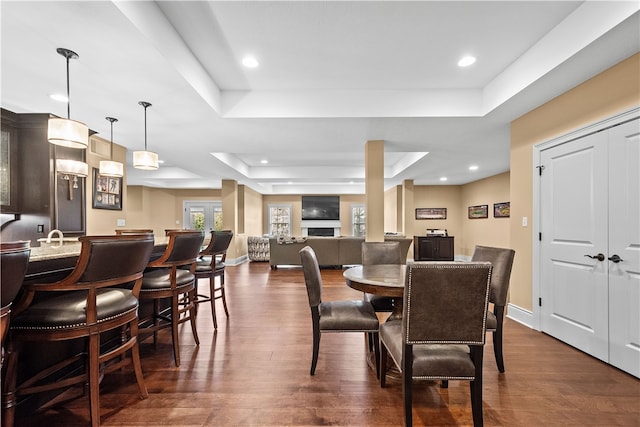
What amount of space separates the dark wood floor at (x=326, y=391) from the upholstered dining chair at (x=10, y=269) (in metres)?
1.09

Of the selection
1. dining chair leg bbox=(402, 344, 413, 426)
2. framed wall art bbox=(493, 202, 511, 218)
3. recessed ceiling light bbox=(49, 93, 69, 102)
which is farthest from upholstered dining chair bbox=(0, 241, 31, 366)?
framed wall art bbox=(493, 202, 511, 218)

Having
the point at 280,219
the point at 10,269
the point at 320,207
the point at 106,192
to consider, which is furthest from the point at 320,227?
the point at 10,269

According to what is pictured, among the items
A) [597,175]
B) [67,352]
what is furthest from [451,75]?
[67,352]

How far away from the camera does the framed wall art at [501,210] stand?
7.48 metres

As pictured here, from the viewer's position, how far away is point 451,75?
128 inches

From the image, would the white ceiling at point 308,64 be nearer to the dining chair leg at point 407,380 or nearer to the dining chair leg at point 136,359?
the dining chair leg at point 136,359

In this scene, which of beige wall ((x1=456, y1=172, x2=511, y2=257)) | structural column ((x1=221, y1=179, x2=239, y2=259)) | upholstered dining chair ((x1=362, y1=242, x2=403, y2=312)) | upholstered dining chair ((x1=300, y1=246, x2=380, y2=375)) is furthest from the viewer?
structural column ((x1=221, y1=179, x2=239, y2=259))

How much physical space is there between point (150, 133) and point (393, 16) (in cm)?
380

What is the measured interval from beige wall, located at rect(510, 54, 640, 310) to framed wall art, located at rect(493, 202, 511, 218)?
14.7 ft

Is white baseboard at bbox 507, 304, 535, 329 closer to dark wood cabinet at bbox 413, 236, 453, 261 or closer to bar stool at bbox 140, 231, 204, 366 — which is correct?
bar stool at bbox 140, 231, 204, 366

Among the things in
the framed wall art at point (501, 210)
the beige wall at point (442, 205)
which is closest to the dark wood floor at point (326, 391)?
the framed wall art at point (501, 210)

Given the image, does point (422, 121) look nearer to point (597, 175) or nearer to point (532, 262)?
point (597, 175)

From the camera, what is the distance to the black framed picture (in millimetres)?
4527

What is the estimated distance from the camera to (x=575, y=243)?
2.79 metres
